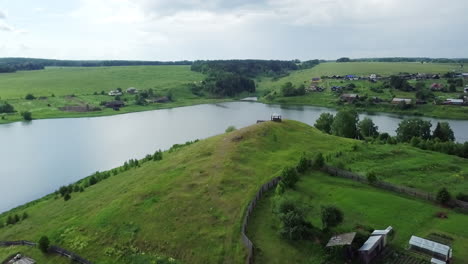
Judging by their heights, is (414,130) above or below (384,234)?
above

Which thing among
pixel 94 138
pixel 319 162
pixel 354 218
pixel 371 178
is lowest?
pixel 94 138

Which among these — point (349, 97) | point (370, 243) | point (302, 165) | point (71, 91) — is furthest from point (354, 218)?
point (71, 91)

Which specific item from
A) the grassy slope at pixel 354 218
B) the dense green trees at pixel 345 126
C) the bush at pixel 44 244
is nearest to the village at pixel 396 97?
the dense green trees at pixel 345 126

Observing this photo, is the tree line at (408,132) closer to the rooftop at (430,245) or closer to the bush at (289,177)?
the bush at (289,177)

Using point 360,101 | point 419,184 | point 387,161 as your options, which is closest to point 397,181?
point 419,184

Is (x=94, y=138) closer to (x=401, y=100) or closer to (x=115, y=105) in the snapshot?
(x=115, y=105)

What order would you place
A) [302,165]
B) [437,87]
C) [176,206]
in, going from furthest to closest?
[437,87] → [302,165] → [176,206]
